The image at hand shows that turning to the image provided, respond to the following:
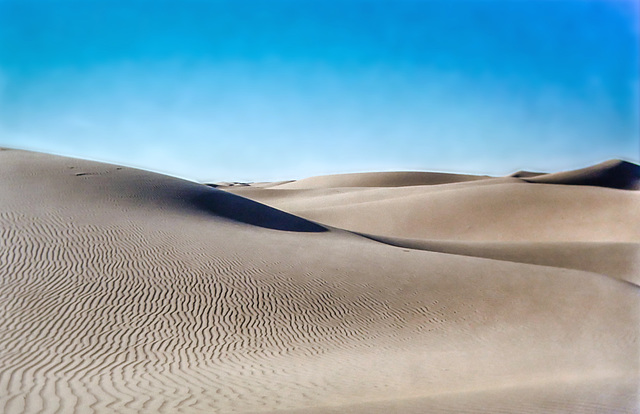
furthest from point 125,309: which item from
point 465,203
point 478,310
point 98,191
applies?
point 465,203

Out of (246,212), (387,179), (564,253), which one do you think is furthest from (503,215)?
(387,179)

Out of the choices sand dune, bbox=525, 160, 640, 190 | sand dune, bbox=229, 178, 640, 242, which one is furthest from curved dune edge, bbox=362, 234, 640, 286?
sand dune, bbox=525, 160, 640, 190

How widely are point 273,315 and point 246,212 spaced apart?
14.6 metres

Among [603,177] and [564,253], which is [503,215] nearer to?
[564,253]

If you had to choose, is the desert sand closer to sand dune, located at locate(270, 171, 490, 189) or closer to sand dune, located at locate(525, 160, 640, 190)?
sand dune, located at locate(525, 160, 640, 190)

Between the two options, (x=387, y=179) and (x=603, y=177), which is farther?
(x=387, y=179)

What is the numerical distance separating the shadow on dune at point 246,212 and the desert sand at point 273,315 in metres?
0.19

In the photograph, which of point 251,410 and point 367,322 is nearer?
point 251,410

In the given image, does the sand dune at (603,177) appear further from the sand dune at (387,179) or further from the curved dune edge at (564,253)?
the curved dune edge at (564,253)

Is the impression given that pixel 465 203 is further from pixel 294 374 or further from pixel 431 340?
pixel 294 374

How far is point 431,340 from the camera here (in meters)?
11.6

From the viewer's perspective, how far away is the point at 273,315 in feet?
→ 41.1

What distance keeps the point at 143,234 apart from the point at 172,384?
10.5 metres

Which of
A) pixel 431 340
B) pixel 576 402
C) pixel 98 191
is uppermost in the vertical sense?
pixel 98 191
